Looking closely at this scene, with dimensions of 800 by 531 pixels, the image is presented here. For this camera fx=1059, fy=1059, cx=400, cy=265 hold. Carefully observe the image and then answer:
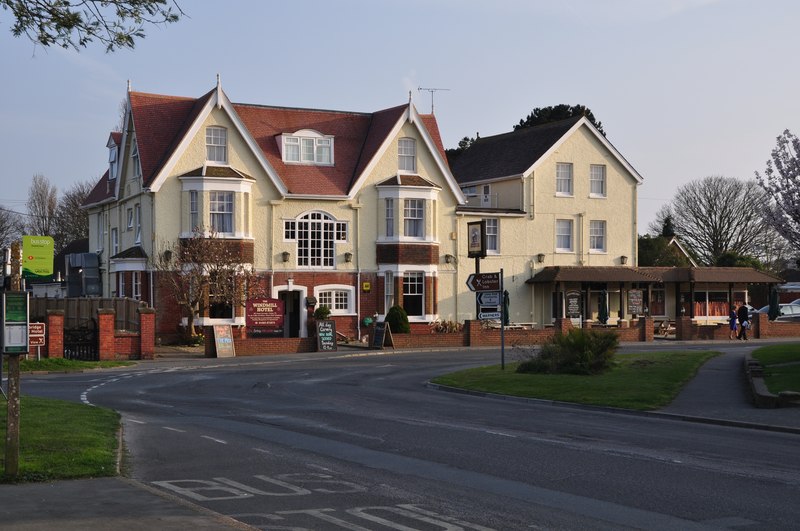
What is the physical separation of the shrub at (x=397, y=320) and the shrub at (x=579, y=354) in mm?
19108

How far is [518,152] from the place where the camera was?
5828 centimetres

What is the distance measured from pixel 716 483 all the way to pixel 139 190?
131ft

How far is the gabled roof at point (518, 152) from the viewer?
2219 inches

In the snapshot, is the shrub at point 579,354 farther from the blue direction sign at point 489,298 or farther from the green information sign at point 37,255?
the green information sign at point 37,255

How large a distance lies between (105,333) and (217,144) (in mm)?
12194

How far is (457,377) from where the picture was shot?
Answer: 29.9 meters

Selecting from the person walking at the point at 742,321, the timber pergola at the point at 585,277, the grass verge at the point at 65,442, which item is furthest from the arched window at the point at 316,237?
the grass verge at the point at 65,442

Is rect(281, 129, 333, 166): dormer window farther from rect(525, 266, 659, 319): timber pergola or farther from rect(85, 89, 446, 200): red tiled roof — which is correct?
rect(525, 266, 659, 319): timber pergola


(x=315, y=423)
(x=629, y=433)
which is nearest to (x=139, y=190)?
(x=315, y=423)

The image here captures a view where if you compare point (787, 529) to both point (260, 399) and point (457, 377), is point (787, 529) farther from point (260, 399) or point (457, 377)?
point (457, 377)

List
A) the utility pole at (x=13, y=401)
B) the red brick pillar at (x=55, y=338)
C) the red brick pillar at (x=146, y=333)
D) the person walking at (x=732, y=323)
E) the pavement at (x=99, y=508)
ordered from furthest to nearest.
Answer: the person walking at (x=732, y=323)
the red brick pillar at (x=146, y=333)
the red brick pillar at (x=55, y=338)
the utility pole at (x=13, y=401)
the pavement at (x=99, y=508)

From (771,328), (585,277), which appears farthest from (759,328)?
(585,277)

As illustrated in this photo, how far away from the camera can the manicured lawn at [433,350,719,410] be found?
→ 2326cm

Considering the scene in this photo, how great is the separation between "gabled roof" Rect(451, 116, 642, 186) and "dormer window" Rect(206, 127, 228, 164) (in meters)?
16.1
